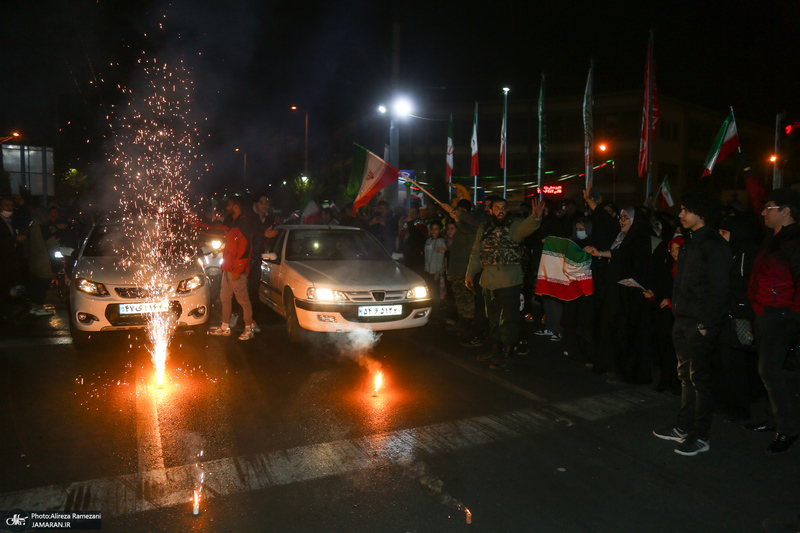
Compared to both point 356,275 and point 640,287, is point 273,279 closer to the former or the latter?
point 356,275

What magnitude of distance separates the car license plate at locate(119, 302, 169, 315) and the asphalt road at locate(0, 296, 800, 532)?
594mm

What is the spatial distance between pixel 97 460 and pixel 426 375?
11.1 ft

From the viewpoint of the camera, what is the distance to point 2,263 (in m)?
8.47

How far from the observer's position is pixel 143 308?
6977 millimetres

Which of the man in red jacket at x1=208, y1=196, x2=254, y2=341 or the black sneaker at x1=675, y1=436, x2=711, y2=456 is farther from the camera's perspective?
the man in red jacket at x1=208, y1=196, x2=254, y2=341

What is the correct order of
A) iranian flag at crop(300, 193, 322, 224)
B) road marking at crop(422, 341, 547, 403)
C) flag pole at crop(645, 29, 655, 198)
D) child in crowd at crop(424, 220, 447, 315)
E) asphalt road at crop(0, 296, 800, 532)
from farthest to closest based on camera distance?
flag pole at crop(645, 29, 655, 198) → iranian flag at crop(300, 193, 322, 224) → child in crowd at crop(424, 220, 447, 315) → road marking at crop(422, 341, 547, 403) → asphalt road at crop(0, 296, 800, 532)

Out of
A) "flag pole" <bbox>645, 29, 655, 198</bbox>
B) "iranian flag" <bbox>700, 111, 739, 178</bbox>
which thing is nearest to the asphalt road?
"iranian flag" <bbox>700, 111, 739, 178</bbox>

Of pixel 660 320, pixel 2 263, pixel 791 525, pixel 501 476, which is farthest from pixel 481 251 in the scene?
pixel 2 263

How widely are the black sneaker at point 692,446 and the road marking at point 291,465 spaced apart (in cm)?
83

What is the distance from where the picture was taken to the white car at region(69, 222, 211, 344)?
22.5 feet

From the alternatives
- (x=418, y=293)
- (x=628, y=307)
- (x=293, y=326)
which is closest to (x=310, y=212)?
(x=293, y=326)

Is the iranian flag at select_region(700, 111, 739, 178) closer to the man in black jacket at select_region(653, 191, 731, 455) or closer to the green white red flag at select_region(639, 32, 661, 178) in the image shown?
the green white red flag at select_region(639, 32, 661, 178)

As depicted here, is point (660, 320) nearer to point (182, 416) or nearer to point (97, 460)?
point (182, 416)

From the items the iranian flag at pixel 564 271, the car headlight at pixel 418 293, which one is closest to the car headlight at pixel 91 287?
the car headlight at pixel 418 293
